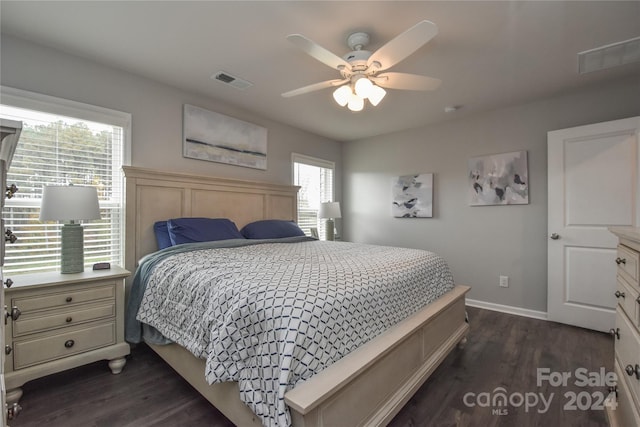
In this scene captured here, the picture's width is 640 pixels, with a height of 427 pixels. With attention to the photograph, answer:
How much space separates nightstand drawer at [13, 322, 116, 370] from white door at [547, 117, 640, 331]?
399 cm

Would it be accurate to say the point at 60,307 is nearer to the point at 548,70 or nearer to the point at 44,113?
the point at 44,113

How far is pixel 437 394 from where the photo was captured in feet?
6.10

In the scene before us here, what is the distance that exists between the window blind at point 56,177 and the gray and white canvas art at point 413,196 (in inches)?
132

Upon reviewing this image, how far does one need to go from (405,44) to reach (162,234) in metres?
2.41

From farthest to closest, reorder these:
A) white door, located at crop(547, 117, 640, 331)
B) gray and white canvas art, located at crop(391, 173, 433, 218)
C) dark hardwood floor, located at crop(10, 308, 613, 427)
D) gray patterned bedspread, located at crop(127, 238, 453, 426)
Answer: gray and white canvas art, located at crop(391, 173, 433, 218)
white door, located at crop(547, 117, 640, 331)
dark hardwood floor, located at crop(10, 308, 613, 427)
gray patterned bedspread, located at crop(127, 238, 453, 426)

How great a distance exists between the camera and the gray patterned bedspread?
1185 mm

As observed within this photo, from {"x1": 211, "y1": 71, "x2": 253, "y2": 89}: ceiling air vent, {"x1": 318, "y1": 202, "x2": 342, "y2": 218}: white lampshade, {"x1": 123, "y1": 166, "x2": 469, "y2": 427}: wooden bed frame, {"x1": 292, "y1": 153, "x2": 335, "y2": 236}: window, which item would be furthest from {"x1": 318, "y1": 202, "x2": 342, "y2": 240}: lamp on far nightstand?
{"x1": 211, "y1": 71, "x2": 253, "y2": 89}: ceiling air vent

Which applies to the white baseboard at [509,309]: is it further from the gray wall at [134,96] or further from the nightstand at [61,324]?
the nightstand at [61,324]

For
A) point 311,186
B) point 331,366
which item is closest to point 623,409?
point 331,366

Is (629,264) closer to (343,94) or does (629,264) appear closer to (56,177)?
(343,94)

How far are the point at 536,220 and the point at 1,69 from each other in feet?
15.9

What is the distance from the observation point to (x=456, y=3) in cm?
177

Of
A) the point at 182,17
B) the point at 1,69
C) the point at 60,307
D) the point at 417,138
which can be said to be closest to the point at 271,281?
the point at 60,307

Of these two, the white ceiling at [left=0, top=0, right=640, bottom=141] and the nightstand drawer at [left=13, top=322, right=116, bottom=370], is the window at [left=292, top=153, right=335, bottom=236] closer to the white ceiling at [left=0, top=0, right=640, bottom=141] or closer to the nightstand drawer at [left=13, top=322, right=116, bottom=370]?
the white ceiling at [left=0, top=0, right=640, bottom=141]
